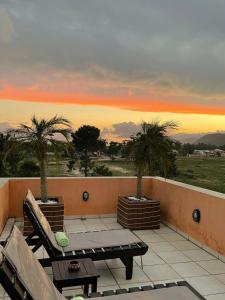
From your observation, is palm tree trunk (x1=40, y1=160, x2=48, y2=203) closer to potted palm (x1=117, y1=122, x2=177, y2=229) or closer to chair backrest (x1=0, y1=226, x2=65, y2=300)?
potted palm (x1=117, y1=122, x2=177, y2=229)

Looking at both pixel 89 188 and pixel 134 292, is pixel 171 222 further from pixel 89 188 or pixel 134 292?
pixel 134 292

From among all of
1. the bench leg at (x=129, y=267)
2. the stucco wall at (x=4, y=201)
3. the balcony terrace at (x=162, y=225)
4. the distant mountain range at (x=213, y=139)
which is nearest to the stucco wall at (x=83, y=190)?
the balcony terrace at (x=162, y=225)

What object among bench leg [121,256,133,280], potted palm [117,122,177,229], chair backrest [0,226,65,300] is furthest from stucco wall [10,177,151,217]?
chair backrest [0,226,65,300]

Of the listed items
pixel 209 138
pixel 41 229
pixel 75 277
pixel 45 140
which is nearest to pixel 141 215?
pixel 45 140

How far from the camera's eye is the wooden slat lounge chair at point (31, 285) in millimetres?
2967

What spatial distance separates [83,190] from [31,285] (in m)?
6.61

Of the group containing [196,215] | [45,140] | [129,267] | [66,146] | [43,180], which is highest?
[45,140]

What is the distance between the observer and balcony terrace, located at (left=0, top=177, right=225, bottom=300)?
18.3ft

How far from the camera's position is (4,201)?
27.9ft

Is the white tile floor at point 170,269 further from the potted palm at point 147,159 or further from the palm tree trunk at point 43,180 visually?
the palm tree trunk at point 43,180

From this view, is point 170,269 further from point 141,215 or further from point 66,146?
point 66,146

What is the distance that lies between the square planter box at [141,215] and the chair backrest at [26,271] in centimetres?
Result: 482

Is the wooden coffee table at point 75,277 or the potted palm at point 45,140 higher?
the potted palm at point 45,140

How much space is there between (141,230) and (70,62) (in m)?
6.36
